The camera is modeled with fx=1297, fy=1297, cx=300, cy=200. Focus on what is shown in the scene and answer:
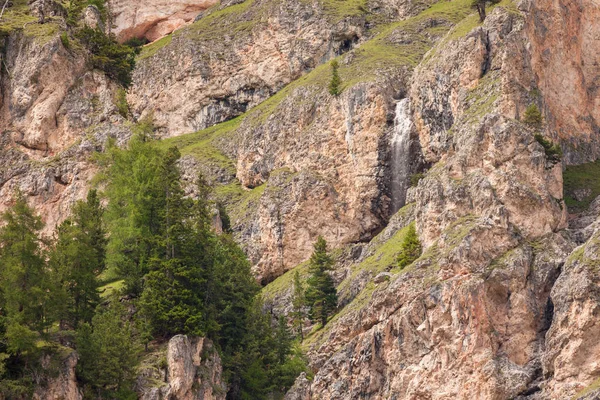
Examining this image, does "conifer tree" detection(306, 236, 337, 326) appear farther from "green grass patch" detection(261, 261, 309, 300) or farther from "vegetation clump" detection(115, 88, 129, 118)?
"vegetation clump" detection(115, 88, 129, 118)

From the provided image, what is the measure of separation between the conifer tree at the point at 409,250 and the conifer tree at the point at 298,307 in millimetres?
10539

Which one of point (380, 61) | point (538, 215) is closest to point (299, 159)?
point (380, 61)

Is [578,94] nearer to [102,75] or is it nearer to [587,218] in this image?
[587,218]

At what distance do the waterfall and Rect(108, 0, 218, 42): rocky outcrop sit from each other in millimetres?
58702

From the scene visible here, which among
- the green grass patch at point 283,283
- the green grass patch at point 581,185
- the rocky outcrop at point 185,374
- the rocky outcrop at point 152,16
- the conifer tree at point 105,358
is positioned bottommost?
the green grass patch at point 581,185

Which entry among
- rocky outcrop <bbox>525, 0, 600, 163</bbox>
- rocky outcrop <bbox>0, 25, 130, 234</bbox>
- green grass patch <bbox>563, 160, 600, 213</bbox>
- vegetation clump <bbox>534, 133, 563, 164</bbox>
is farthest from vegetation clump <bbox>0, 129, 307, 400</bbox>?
rocky outcrop <bbox>525, 0, 600, 163</bbox>

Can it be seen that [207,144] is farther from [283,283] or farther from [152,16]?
[152,16]

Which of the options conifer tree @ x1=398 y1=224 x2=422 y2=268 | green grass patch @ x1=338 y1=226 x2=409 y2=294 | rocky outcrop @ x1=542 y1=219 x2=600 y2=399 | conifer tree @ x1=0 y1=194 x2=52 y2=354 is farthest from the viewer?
green grass patch @ x1=338 y1=226 x2=409 y2=294

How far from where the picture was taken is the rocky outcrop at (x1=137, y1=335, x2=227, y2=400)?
3319 inches

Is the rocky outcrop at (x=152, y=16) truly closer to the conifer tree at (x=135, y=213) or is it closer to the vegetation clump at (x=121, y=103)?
the vegetation clump at (x=121, y=103)

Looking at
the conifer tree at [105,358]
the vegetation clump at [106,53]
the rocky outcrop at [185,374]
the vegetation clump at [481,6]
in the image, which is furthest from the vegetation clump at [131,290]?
the vegetation clump at [481,6]

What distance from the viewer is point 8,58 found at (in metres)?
128

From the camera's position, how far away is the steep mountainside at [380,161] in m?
97.3

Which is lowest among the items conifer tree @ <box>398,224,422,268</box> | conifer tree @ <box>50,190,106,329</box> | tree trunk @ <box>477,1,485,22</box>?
conifer tree @ <box>398,224,422,268</box>
